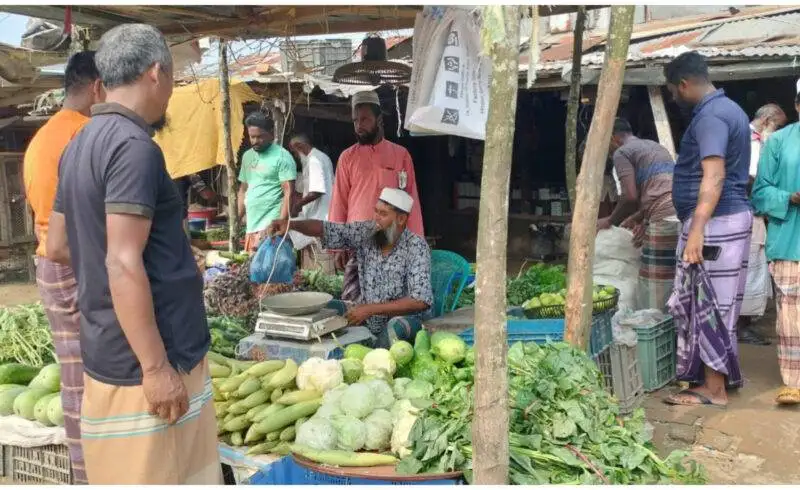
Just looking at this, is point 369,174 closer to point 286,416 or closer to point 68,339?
point 286,416

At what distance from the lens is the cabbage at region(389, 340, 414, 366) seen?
11.8ft

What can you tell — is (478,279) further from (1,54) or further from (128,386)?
(1,54)

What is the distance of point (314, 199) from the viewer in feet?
25.9

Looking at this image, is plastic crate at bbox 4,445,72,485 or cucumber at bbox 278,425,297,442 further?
plastic crate at bbox 4,445,72,485

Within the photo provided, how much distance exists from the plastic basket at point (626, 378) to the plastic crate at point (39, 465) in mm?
3124

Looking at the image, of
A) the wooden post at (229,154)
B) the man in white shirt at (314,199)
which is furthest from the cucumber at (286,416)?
the wooden post at (229,154)

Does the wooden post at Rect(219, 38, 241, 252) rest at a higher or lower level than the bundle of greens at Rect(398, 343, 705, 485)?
higher

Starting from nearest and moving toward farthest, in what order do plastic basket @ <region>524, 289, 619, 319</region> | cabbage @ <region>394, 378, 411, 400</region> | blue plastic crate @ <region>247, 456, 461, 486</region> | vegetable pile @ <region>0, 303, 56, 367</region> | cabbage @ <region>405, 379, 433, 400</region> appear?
blue plastic crate @ <region>247, 456, 461, 486</region>
cabbage @ <region>405, 379, 433, 400</region>
cabbage @ <region>394, 378, 411, 400</region>
plastic basket @ <region>524, 289, 619, 319</region>
vegetable pile @ <region>0, 303, 56, 367</region>

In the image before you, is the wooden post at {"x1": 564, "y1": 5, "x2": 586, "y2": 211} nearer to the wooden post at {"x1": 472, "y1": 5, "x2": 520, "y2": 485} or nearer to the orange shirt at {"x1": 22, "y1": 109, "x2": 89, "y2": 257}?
the wooden post at {"x1": 472, "y1": 5, "x2": 520, "y2": 485}

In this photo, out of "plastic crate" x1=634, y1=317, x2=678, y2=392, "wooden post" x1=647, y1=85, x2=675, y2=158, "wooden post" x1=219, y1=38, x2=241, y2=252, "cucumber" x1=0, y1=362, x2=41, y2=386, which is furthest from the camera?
"wooden post" x1=219, y1=38, x2=241, y2=252

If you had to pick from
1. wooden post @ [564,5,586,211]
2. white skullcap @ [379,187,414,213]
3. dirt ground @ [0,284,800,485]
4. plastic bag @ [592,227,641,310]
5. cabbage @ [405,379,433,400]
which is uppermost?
wooden post @ [564,5,586,211]

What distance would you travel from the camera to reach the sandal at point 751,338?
240 inches

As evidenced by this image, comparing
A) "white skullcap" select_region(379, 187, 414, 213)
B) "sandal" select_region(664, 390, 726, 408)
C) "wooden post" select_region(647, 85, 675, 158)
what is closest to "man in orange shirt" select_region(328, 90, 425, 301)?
"white skullcap" select_region(379, 187, 414, 213)

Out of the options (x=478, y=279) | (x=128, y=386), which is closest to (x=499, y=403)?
(x=478, y=279)
